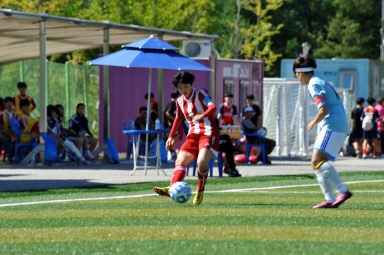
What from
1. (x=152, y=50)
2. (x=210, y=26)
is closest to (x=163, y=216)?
(x=152, y=50)

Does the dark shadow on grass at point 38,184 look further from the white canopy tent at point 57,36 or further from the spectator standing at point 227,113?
the spectator standing at point 227,113

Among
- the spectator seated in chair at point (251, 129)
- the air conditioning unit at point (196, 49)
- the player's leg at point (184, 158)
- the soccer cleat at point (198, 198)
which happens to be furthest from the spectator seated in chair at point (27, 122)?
the soccer cleat at point (198, 198)

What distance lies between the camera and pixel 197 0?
1596 inches

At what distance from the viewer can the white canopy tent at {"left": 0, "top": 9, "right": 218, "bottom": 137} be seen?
20.6 metres

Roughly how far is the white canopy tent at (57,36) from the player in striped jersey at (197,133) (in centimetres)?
857

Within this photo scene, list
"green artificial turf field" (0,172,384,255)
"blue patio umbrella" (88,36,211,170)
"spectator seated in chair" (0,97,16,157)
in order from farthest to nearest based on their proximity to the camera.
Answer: "spectator seated in chair" (0,97,16,157) → "blue patio umbrella" (88,36,211,170) → "green artificial turf field" (0,172,384,255)

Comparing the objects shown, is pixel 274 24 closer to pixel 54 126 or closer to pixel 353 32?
pixel 353 32

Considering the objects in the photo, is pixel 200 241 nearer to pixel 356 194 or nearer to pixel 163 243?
pixel 163 243

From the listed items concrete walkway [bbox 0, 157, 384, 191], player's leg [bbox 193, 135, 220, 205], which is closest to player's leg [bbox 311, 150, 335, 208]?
player's leg [bbox 193, 135, 220, 205]

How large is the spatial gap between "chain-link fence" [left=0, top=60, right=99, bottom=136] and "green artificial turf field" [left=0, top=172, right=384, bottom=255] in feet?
40.9

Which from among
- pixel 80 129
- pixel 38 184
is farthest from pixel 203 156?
pixel 80 129

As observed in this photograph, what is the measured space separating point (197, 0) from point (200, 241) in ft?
110

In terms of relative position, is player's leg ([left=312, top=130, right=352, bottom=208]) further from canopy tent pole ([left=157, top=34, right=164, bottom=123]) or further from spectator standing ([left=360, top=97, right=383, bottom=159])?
spectator standing ([left=360, top=97, right=383, bottom=159])

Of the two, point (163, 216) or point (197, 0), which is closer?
point (163, 216)
